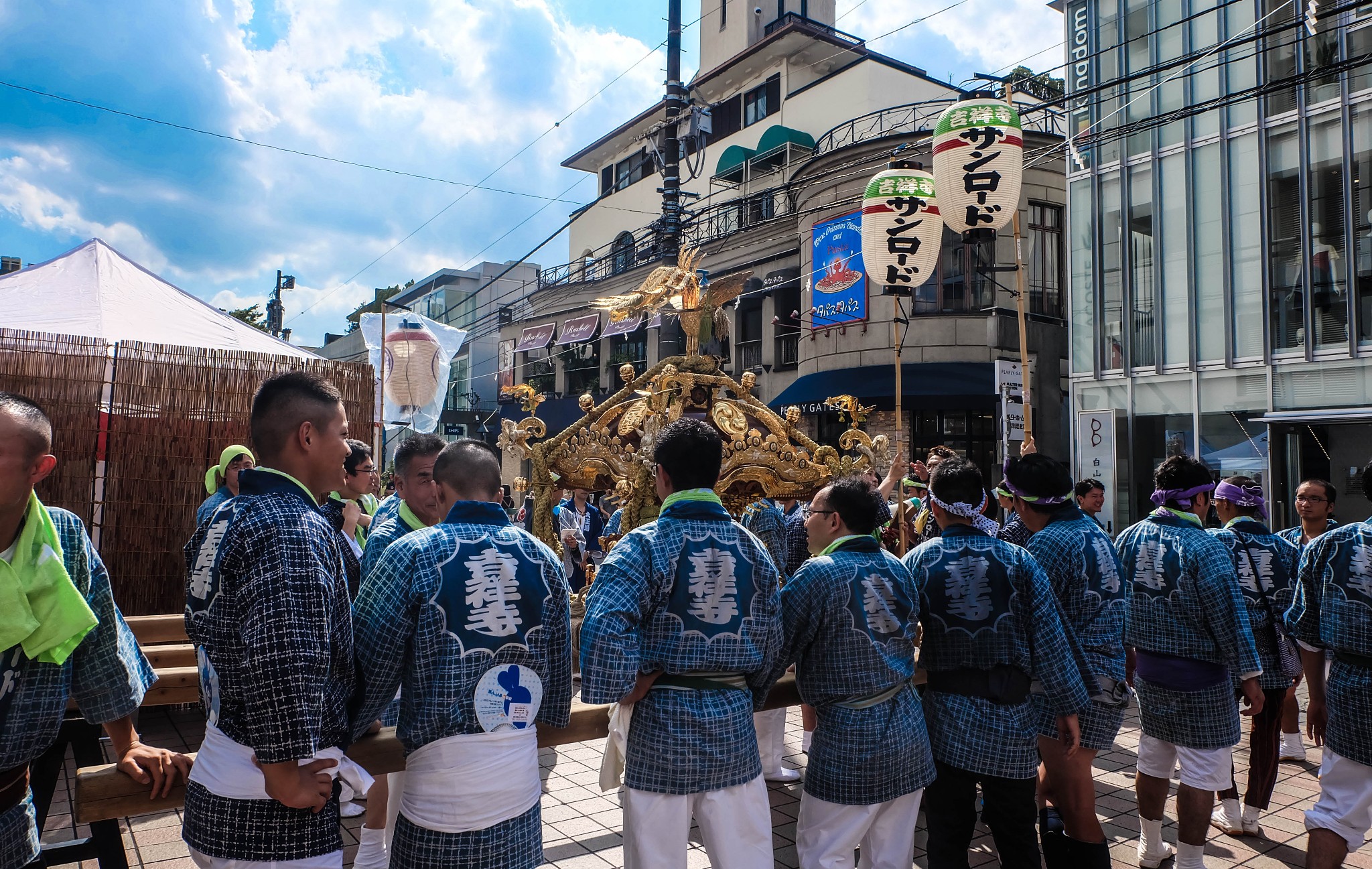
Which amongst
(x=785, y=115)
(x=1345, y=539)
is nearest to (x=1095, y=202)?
(x=785, y=115)

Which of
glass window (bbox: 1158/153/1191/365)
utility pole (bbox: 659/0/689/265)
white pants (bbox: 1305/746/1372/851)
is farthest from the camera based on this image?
glass window (bbox: 1158/153/1191/365)

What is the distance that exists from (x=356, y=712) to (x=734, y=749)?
4.20ft

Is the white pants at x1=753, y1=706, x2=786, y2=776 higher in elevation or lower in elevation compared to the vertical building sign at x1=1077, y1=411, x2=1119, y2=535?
lower

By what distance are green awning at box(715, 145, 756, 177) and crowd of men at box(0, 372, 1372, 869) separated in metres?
20.0

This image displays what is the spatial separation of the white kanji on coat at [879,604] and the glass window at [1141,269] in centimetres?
1388

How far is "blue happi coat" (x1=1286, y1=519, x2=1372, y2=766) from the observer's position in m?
3.70

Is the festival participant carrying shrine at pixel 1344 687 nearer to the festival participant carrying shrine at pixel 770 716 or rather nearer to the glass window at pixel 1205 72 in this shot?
the festival participant carrying shrine at pixel 770 716

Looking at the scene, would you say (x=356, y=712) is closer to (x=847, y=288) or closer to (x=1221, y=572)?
(x=1221, y=572)

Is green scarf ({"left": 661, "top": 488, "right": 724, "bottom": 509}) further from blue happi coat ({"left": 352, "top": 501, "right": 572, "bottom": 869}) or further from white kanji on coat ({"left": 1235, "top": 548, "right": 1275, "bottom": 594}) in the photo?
white kanji on coat ({"left": 1235, "top": 548, "right": 1275, "bottom": 594})

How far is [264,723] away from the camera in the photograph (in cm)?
212

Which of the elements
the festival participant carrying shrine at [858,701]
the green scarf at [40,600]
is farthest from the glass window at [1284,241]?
the green scarf at [40,600]

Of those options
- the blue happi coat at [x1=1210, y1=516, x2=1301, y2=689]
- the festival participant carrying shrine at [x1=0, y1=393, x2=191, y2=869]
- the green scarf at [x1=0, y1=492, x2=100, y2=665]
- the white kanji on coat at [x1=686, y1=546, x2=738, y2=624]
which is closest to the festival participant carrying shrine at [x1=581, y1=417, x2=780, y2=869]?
the white kanji on coat at [x1=686, y1=546, x2=738, y2=624]

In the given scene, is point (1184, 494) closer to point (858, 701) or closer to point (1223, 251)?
point (858, 701)

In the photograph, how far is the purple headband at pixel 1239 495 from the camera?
556cm
